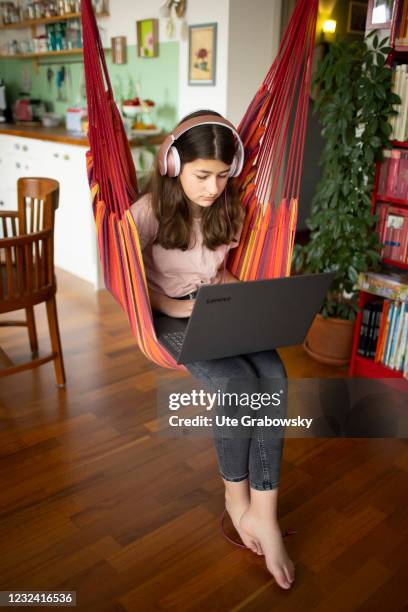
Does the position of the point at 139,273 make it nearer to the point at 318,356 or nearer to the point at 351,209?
the point at 351,209

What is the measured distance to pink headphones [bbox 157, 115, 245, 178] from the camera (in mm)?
1422

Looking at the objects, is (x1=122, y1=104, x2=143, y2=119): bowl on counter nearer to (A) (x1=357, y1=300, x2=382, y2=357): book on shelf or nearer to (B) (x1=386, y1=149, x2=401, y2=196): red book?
(B) (x1=386, y1=149, x2=401, y2=196): red book

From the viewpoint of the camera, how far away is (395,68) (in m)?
2.03

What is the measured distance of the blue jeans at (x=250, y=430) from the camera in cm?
139

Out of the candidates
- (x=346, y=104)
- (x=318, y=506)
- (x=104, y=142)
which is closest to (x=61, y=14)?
(x=346, y=104)

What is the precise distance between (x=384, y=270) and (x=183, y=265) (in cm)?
111

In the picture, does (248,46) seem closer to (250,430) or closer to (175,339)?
(175,339)

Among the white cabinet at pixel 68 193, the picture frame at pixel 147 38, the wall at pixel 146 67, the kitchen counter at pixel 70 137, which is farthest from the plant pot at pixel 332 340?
the picture frame at pixel 147 38

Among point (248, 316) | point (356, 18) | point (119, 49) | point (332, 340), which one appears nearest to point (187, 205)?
point (248, 316)

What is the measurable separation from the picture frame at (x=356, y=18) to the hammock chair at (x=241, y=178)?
283 centimetres

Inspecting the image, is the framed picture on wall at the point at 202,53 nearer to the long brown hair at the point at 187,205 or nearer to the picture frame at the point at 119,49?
the picture frame at the point at 119,49

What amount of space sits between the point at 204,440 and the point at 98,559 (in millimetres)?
640

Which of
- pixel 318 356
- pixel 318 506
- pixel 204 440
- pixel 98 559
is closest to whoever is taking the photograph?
pixel 98 559

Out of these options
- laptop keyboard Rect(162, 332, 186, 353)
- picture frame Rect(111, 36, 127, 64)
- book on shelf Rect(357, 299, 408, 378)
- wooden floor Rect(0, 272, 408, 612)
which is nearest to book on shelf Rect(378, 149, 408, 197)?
book on shelf Rect(357, 299, 408, 378)
